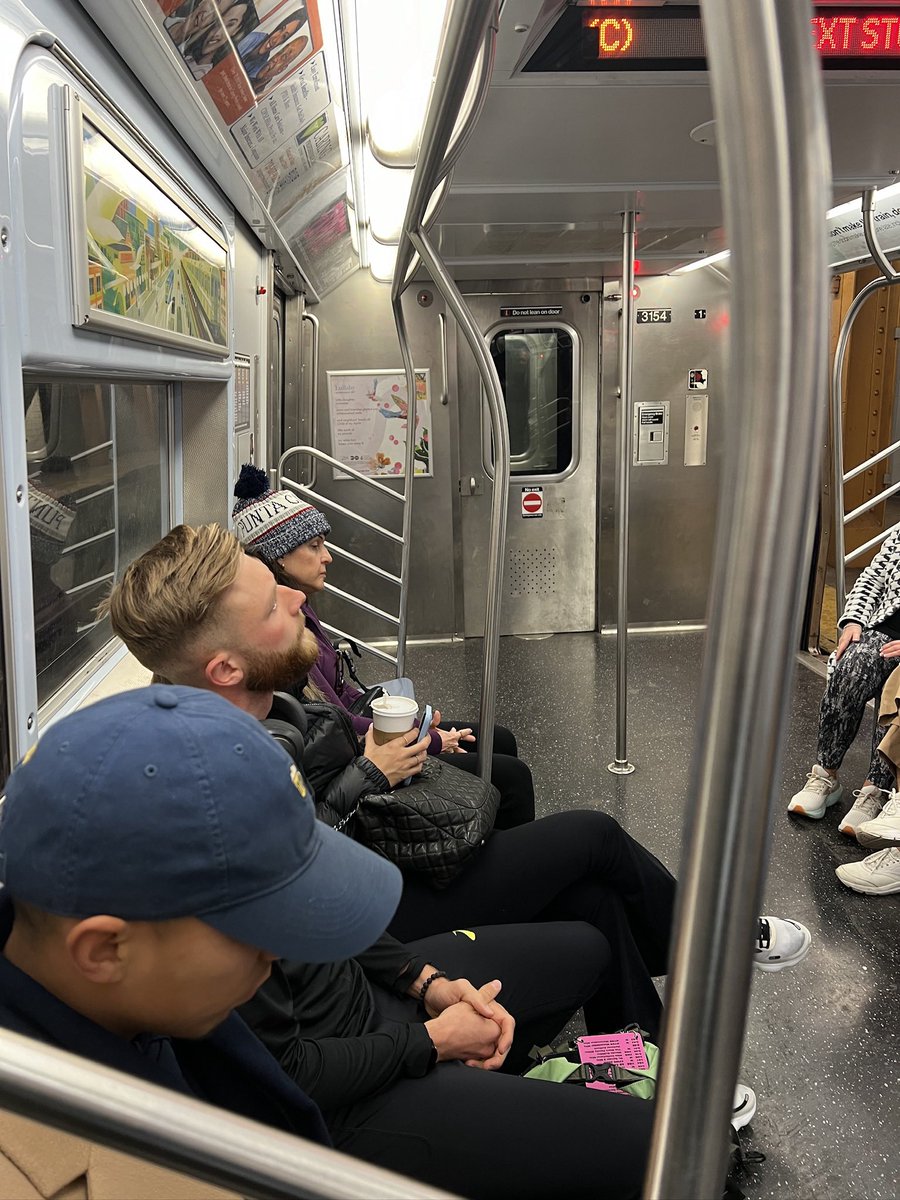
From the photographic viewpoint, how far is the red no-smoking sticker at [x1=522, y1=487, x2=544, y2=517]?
6148mm

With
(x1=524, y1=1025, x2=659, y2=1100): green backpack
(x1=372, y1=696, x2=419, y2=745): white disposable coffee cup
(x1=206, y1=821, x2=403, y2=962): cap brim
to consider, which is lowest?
(x1=524, y1=1025, x2=659, y2=1100): green backpack

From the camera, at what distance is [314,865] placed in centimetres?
81

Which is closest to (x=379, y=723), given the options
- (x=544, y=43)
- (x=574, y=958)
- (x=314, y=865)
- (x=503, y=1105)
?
(x=574, y=958)

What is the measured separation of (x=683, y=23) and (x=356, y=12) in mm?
683

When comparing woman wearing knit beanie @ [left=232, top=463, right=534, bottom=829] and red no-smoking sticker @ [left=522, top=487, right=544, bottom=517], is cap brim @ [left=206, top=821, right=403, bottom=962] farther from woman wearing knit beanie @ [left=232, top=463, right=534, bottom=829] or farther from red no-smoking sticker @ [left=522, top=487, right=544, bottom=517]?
red no-smoking sticker @ [left=522, top=487, right=544, bottom=517]

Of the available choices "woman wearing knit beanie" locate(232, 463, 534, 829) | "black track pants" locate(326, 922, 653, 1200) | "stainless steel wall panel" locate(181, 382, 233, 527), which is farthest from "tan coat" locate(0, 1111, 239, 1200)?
"stainless steel wall panel" locate(181, 382, 233, 527)

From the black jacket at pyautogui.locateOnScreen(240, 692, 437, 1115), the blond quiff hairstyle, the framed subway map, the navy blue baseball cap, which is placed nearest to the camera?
the navy blue baseball cap

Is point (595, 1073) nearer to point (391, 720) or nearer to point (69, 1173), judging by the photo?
point (391, 720)

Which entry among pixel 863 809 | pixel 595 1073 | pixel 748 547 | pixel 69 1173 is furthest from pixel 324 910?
pixel 863 809

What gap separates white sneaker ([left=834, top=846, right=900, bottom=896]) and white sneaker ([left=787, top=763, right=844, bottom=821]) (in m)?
0.44

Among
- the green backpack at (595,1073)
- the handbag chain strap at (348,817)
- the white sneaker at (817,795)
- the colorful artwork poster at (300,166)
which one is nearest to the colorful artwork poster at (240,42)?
the colorful artwork poster at (300,166)

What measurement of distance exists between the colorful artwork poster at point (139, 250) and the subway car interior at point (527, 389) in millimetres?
12

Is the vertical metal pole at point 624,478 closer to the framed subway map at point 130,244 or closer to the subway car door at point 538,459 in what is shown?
the framed subway map at point 130,244

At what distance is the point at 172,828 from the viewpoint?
721 millimetres
